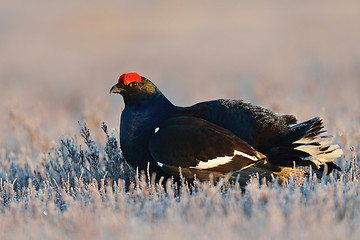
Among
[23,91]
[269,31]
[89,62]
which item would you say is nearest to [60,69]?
[89,62]

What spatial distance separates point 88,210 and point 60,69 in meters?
16.5

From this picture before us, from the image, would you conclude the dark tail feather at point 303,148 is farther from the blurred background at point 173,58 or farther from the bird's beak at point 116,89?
the bird's beak at point 116,89

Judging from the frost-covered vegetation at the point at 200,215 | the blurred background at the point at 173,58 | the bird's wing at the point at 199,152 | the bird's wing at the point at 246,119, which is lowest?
the frost-covered vegetation at the point at 200,215

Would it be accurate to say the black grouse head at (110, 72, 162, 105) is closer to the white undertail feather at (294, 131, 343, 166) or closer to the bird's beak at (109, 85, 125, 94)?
the bird's beak at (109, 85, 125, 94)

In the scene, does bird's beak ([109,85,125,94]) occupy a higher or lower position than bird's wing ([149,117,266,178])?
higher

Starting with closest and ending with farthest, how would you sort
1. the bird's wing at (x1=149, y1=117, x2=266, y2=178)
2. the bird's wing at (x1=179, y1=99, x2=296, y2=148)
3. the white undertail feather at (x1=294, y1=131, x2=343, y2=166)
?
the bird's wing at (x1=149, y1=117, x2=266, y2=178), the white undertail feather at (x1=294, y1=131, x2=343, y2=166), the bird's wing at (x1=179, y1=99, x2=296, y2=148)

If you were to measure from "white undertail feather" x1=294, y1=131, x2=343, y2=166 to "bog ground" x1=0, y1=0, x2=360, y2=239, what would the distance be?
0.21 m

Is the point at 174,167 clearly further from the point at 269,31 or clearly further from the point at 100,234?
the point at 269,31

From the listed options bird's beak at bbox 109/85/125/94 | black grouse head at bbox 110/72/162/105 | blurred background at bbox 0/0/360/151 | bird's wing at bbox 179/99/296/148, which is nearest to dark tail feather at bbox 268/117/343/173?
bird's wing at bbox 179/99/296/148

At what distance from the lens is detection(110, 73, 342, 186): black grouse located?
4.20 metres

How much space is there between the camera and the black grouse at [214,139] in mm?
4195

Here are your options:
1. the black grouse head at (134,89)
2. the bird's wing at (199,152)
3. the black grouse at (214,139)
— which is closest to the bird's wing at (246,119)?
the black grouse at (214,139)

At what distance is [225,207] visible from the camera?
3408 mm

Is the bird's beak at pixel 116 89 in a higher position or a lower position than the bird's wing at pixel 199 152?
higher
